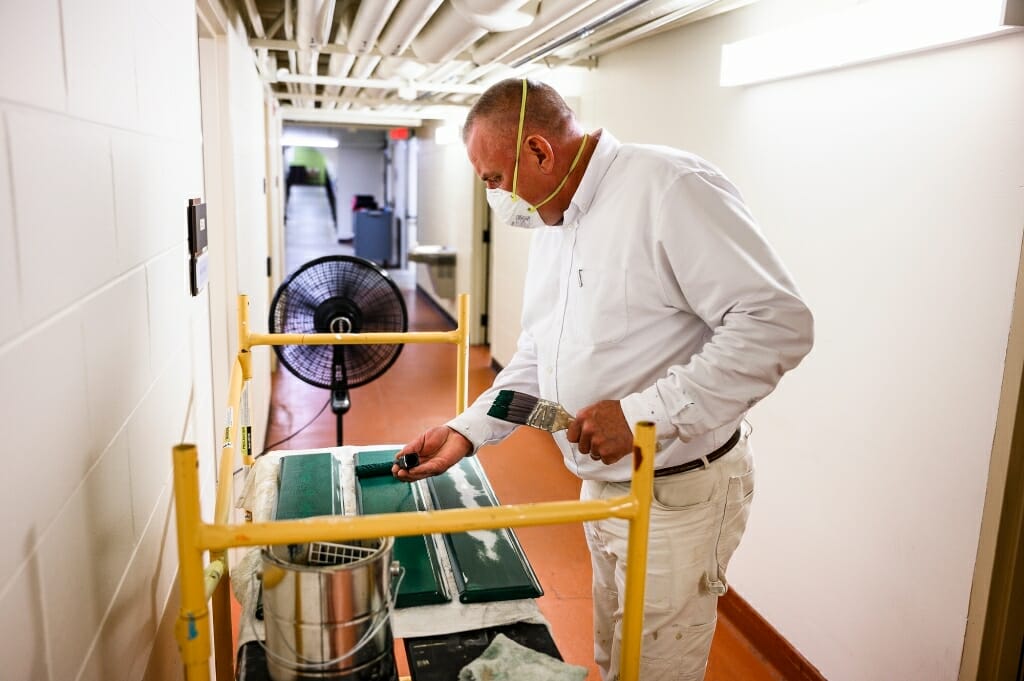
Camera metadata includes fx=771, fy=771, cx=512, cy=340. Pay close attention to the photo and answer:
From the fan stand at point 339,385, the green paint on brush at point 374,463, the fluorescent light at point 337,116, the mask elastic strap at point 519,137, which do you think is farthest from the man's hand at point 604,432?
the fluorescent light at point 337,116

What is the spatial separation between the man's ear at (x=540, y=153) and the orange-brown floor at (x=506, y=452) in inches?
68.5

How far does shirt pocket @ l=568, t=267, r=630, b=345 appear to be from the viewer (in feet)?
5.58

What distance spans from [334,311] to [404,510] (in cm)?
108

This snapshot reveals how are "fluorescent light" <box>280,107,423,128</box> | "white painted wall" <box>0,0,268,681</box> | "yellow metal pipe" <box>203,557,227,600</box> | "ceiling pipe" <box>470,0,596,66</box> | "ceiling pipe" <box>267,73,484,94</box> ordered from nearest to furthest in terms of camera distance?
"white painted wall" <box>0,0,268,681</box>, "yellow metal pipe" <box>203,557,227,600</box>, "ceiling pipe" <box>470,0,596,66</box>, "ceiling pipe" <box>267,73,484,94</box>, "fluorescent light" <box>280,107,423,128</box>

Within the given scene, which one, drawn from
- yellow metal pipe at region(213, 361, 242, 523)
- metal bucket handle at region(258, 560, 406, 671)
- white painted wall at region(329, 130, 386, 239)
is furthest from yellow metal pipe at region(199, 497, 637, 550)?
white painted wall at region(329, 130, 386, 239)

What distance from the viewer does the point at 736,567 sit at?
3.12 m

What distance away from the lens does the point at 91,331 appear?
1.21 meters

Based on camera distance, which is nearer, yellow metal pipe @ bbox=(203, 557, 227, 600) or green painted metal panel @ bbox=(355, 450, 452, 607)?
yellow metal pipe @ bbox=(203, 557, 227, 600)

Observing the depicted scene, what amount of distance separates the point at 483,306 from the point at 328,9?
16.3 ft

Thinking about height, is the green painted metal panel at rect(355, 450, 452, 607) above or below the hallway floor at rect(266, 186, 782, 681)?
above

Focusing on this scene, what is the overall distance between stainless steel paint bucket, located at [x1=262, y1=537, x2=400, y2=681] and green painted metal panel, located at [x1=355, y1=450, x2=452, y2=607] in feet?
0.74

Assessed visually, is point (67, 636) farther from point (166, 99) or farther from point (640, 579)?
point (166, 99)

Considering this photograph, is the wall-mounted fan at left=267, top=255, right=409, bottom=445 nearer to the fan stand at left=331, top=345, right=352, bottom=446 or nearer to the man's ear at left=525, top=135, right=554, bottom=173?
the fan stand at left=331, top=345, right=352, bottom=446

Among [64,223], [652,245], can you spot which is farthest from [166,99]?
[652,245]
